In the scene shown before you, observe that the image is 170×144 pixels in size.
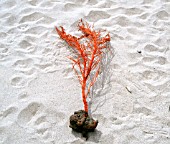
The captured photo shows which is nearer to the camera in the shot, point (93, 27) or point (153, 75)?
point (153, 75)

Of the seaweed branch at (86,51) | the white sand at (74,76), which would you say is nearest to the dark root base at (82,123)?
the white sand at (74,76)

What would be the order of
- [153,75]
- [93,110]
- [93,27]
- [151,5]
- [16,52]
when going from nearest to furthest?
[93,110] < [153,75] < [16,52] < [93,27] < [151,5]

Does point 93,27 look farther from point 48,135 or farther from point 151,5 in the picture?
point 48,135

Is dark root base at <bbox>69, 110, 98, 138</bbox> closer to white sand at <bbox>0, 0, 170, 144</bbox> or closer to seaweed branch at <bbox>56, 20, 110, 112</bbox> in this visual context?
white sand at <bbox>0, 0, 170, 144</bbox>

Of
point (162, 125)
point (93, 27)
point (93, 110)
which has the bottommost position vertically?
point (162, 125)

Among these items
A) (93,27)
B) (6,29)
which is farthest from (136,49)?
(6,29)

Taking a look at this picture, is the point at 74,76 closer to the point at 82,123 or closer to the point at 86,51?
the point at 86,51

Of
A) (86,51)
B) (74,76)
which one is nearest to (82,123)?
(74,76)
